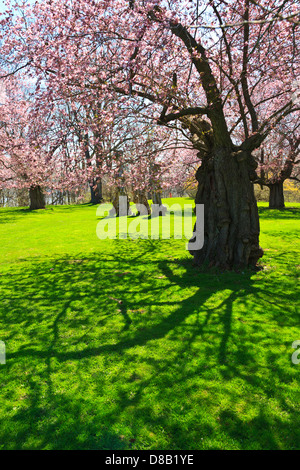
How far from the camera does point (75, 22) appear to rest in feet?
27.3

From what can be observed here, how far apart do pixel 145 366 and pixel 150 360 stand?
18cm

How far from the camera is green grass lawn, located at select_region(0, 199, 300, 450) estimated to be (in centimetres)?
357

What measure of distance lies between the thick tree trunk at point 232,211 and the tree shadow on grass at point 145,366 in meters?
0.86

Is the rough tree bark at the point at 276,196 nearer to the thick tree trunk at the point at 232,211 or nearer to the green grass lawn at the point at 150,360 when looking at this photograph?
A: the green grass lawn at the point at 150,360

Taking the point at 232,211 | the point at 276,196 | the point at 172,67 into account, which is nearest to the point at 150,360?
the point at 232,211

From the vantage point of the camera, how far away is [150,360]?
4.98 metres

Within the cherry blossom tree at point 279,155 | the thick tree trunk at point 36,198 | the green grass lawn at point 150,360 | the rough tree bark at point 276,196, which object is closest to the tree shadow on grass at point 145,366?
the green grass lawn at point 150,360

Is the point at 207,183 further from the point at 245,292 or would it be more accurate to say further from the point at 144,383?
the point at 144,383

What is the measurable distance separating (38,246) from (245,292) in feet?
34.4

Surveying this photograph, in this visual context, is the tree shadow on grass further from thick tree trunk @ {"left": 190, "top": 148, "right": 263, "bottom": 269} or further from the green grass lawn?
thick tree trunk @ {"left": 190, "top": 148, "right": 263, "bottom": 269}

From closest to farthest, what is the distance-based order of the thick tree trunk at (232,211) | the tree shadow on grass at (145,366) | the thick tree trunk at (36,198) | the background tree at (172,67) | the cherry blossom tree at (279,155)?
the tree shadow on grass at (145,366)
the background tree at (172,67)
the thick tree trunk at (232,211)
the cherry blossom tree at (279,155)
the thick tree trunk at (36,198)

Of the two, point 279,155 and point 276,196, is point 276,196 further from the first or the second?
point 279,155

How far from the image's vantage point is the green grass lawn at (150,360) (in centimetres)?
357

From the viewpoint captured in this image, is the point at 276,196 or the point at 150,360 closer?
the point at 150,360
